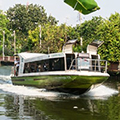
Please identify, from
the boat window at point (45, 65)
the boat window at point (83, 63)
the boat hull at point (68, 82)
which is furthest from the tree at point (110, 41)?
the boat window at point (83, 63)

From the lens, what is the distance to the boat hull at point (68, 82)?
15062 millimetres

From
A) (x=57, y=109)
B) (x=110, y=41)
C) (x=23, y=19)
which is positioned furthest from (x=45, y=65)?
(x=23, y=19)

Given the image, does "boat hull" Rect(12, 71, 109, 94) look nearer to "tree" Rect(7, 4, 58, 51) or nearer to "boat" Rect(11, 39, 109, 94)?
"boat" Rect(11, 39, 109, 94)

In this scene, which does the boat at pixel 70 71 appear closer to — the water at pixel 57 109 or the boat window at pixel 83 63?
the boat window at pixel 83 63

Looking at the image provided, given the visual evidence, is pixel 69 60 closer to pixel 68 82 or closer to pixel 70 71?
pixel 70 71

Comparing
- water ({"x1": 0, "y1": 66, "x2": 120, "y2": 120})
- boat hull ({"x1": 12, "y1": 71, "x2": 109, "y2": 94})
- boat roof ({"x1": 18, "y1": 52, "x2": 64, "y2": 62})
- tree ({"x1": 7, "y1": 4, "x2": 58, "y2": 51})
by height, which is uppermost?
tree ({"x1": 7, "y1": 4, "x2": 58, "y2": 51})

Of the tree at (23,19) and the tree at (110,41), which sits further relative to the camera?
the tree at (23,19)

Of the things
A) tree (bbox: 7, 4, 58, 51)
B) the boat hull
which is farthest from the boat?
tree (bbox: 7, 4, 58, 51)

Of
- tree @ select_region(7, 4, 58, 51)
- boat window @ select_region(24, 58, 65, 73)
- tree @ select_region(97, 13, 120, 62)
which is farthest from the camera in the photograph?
tree @ select_region(7, 4, 58, 51)

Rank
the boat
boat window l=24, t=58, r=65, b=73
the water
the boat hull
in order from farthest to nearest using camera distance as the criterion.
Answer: boat window l=24, t=58, r=65, b=73 → the boat → the boat hull → the water

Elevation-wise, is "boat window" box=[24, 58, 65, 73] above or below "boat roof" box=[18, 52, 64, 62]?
below

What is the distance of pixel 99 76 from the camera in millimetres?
15445

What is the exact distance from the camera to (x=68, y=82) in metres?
15.4

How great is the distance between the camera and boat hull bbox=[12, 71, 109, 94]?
1506 cm
